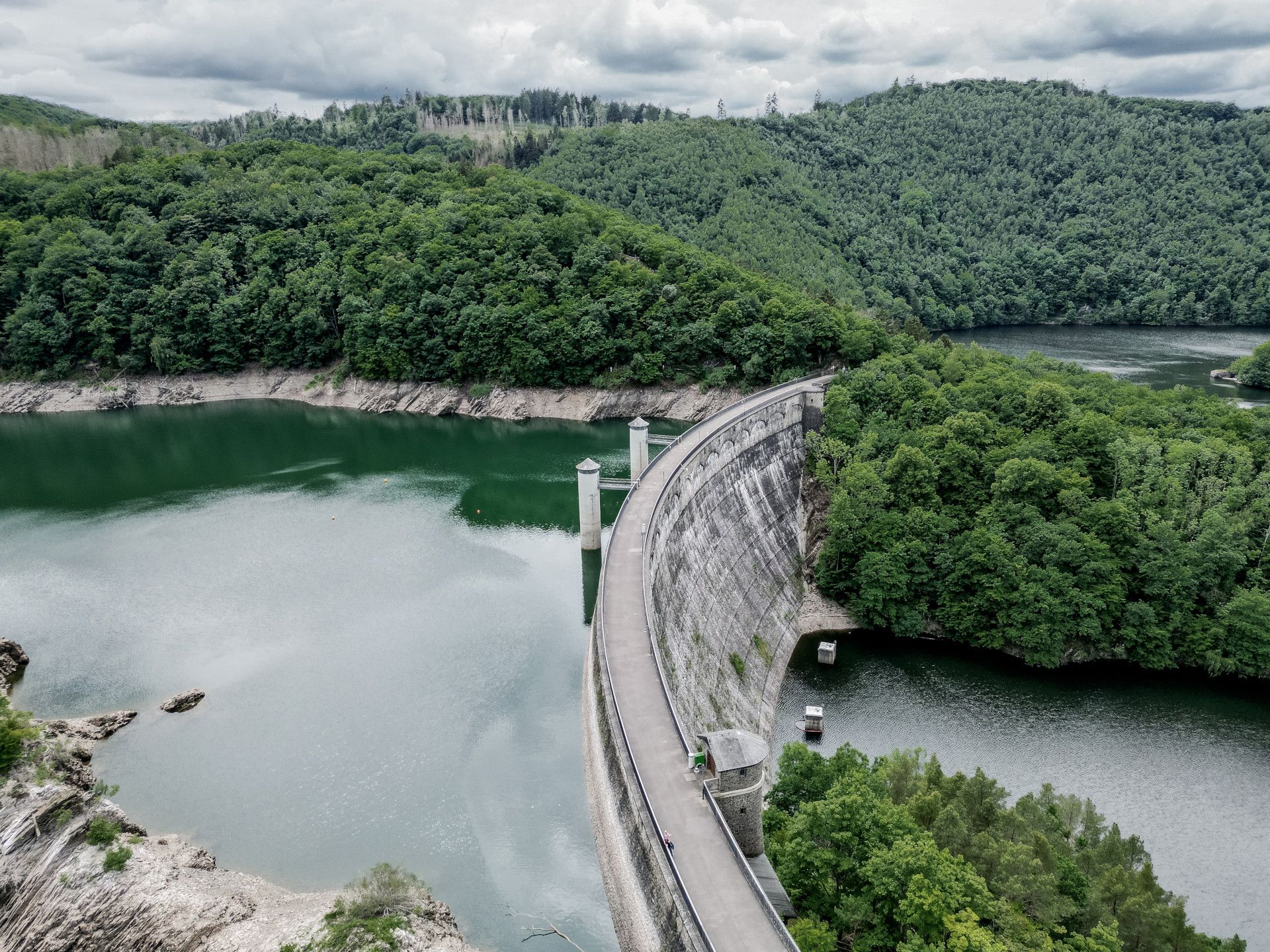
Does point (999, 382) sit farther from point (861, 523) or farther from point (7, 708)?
point (7, 708)

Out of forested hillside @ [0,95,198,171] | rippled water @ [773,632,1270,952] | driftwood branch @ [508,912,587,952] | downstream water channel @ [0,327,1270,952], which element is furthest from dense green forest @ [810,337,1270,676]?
forested hillside @ [0,95,198,171]

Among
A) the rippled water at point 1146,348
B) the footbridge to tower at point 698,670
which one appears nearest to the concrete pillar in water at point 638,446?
the footbridge to tower at point 698,670

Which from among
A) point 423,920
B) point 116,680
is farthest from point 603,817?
point 116,680

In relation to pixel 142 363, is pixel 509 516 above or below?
below

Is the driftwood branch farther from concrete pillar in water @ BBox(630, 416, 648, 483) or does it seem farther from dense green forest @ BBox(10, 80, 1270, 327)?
dense green forest @ BBox(10, 80, 1270, 327)

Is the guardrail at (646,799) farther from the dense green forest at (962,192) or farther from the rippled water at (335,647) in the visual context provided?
the dense green forest at (962,192)

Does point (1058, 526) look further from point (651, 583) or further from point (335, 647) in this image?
point (335, 647)

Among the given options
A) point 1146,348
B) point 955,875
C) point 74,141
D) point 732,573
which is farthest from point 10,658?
point 1146,348
